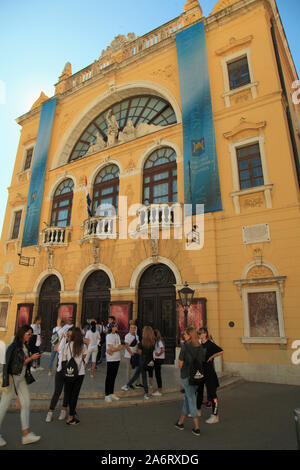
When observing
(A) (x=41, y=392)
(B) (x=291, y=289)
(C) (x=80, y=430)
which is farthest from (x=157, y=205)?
(C) (x=80, y=430)

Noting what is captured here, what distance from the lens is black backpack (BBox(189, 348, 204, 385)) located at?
17.0 feet

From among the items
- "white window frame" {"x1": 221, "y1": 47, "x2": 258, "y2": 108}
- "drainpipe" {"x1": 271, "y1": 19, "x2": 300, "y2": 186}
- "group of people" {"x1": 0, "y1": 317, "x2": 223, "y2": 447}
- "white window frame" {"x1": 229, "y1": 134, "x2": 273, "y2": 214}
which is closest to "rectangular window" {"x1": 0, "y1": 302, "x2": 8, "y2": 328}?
"group of people" {"x1": 0, "y1": 317, "x2": 223, "y2": 447}

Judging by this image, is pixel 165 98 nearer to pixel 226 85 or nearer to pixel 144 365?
pixel 226 85

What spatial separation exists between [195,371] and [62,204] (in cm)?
1429

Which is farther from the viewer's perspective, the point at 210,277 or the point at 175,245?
the point at 175,245

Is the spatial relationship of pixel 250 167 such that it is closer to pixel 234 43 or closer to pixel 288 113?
pixel 288 113

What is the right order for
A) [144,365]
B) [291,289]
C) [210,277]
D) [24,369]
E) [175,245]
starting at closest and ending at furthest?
[24,369] < [144,365] < [291,289] < [210,277] < [175,245]

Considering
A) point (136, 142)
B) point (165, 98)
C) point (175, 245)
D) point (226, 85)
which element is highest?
point (165, 98)

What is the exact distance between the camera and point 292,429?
16.5 ft

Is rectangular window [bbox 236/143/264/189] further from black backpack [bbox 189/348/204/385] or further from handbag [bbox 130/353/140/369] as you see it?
black backpack [bbox 189/348/204/385]

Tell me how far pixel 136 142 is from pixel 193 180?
4.47m

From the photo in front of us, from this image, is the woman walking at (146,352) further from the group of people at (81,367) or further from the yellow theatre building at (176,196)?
the yellow theatre building at (176,196)

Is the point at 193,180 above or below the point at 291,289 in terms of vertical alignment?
above

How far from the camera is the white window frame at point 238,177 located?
420 inches
